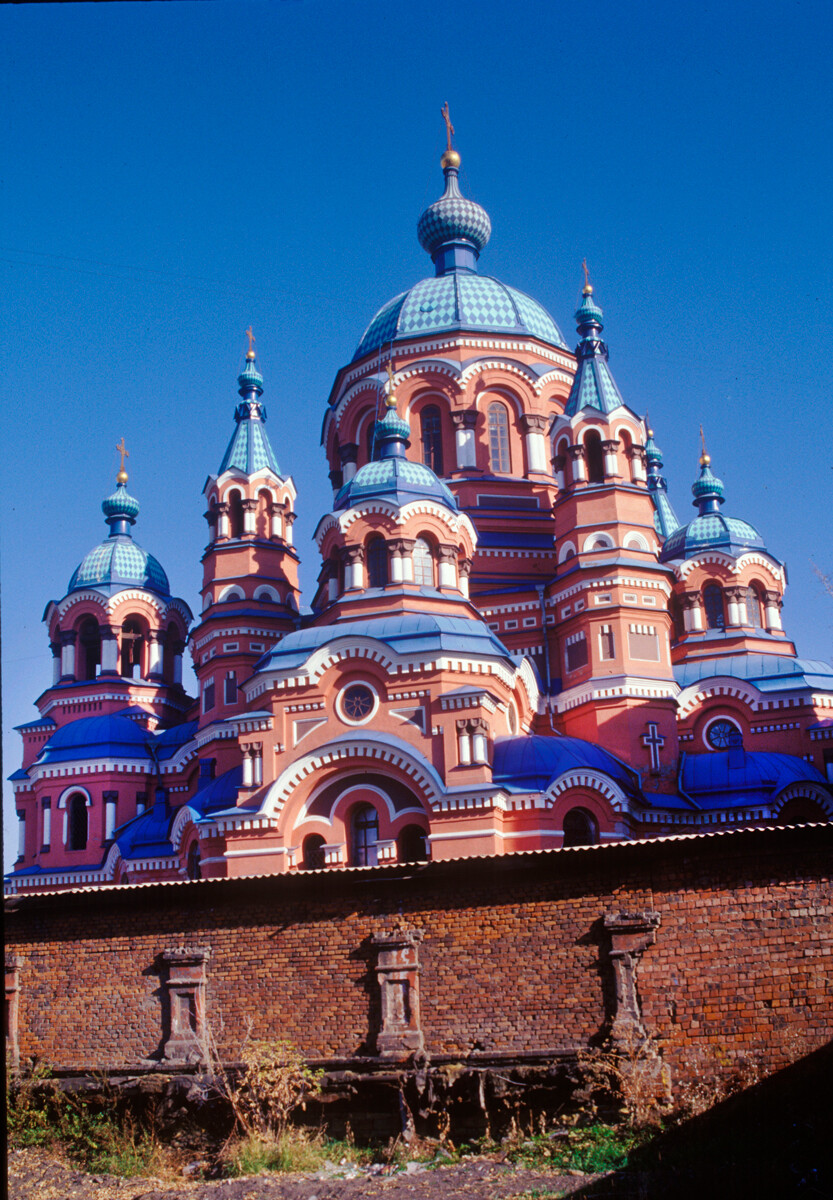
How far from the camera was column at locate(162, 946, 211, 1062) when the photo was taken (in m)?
11.2

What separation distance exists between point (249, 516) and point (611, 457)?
22.5 ft

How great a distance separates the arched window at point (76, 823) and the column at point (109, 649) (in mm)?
2990

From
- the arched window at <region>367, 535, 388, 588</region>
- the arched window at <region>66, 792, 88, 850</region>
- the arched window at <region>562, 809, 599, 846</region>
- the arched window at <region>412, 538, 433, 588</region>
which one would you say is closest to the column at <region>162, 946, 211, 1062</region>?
the arched window at <region>562, 809, 599, 846</region>

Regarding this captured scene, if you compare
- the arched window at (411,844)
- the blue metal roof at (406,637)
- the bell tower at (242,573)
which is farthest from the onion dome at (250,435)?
the arched window at (411,844)

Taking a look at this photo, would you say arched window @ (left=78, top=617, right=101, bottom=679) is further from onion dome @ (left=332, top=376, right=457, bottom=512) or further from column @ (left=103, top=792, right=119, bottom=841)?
onion dome @ (left=332, top=376, right=457, bottom=512)

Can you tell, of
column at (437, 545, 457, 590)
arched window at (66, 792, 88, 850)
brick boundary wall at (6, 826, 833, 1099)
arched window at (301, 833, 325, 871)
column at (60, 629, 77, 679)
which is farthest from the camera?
column at (60, 629, 77, 679)

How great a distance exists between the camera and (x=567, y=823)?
17922 mm

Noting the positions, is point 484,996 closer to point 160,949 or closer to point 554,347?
point 160,949

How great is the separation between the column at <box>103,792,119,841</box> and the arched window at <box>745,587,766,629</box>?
1218 centimetres

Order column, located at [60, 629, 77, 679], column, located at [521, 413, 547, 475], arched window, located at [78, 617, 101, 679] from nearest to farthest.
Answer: column, located at [521, 413, 547, 475], column, located at [60, 629, 77, 679], arched window, located at [78, 617, 101, 679]

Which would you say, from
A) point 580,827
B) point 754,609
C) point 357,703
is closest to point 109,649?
point 357,703

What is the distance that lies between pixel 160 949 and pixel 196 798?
8.89 m

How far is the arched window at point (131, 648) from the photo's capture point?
A: 26.2 m

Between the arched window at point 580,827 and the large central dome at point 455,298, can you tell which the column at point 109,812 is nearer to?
the arched window at point 580,827
